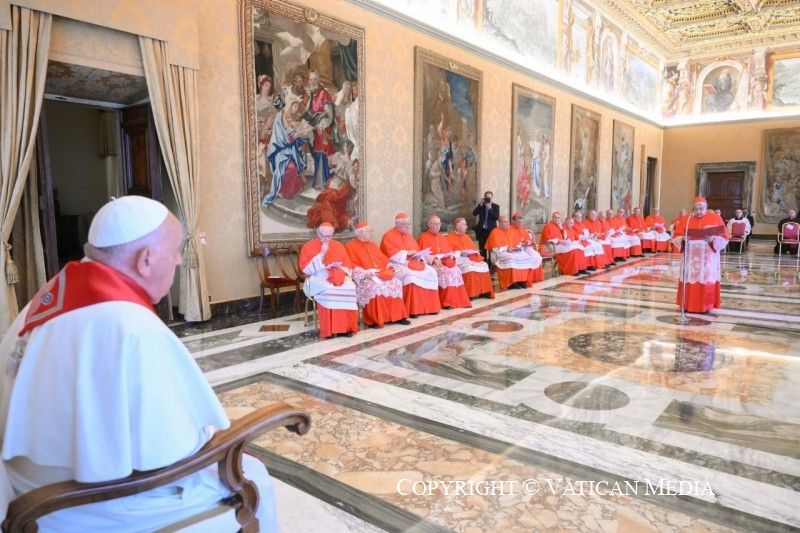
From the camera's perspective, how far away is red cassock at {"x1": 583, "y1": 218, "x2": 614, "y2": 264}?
1355 centimetres

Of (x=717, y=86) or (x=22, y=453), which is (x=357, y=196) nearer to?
(x=22, y=453)

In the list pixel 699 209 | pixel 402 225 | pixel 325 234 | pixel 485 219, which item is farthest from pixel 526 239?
pixel 325 234

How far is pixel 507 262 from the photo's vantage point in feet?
32.5

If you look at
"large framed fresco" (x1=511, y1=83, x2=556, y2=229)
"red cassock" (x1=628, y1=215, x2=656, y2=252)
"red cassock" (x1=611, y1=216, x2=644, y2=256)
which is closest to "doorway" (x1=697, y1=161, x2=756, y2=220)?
"red cassock" (x1=628, y1=215, x2=656, y2=252)

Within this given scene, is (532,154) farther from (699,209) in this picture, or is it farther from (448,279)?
(448,279)

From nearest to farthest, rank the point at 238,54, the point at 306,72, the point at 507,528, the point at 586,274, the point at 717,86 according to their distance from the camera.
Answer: the point at 507,528 < the point at 238,54 < the point at 306,72 < the point at 586,274 < the point at 717,86

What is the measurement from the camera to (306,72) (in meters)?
8.01

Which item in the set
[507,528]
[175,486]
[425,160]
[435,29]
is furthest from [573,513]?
[435,29]

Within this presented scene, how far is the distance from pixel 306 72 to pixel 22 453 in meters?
7.51

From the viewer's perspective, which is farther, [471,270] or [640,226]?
[640,226]

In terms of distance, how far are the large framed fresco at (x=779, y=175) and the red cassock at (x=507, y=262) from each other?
623 inches

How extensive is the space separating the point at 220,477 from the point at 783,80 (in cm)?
2517

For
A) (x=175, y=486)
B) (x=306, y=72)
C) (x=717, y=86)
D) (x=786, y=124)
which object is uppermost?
(x=717, y=86)

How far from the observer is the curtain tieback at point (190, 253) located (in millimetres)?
6660
